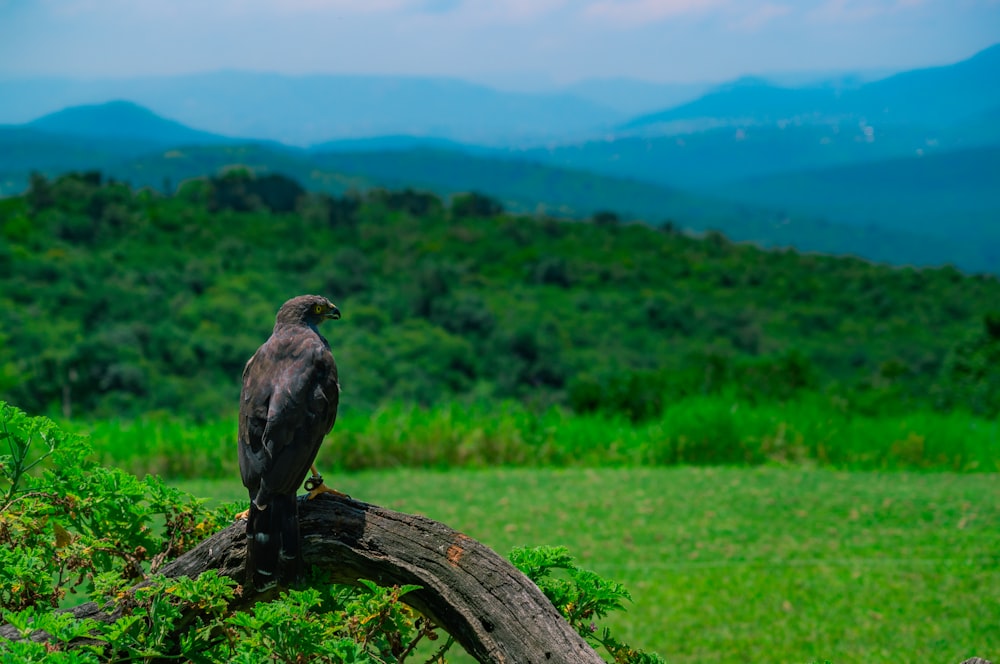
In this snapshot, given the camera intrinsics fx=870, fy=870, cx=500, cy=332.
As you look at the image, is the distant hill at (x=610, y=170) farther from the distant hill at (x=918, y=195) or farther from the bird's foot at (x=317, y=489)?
the bird's foot at (x=317, y=489)

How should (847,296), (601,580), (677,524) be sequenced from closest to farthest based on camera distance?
(601,580), (677,524), (847,296)

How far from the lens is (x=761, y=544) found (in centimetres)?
618

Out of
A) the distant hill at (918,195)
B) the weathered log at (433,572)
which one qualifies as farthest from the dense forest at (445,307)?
the distant hill at (918,195)

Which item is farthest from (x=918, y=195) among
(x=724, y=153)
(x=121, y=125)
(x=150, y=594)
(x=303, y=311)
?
(x=150, y=594)

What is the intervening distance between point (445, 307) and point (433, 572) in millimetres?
15443

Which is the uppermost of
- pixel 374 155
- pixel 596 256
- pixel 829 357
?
pixel 374 155

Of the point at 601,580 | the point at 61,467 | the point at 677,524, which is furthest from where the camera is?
the point at 677,524

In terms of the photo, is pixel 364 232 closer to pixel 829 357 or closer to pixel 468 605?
pixel 829 357

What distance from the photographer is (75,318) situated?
1473 cm

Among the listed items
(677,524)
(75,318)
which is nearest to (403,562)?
(677,524)

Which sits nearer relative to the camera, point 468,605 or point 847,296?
point 468,605

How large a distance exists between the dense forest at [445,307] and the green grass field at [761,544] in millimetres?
2875

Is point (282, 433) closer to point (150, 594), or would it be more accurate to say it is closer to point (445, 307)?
point (150, 594)

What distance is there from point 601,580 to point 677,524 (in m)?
4.74
